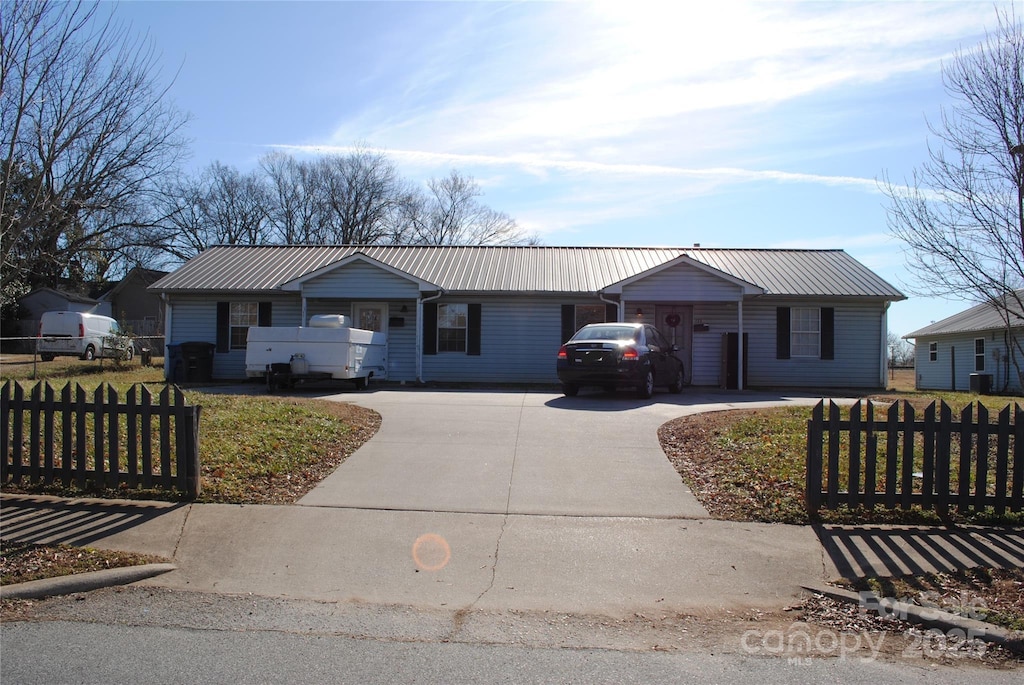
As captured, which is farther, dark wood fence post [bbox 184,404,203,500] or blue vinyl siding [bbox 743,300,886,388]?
blue vinyl siding [bbox 743,300,886,388]

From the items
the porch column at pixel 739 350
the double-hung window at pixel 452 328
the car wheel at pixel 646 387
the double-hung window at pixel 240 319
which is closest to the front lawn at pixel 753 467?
the car wheel at pixel 646 387

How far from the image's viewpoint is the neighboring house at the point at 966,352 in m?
27.7

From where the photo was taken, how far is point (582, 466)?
8930 millimetres

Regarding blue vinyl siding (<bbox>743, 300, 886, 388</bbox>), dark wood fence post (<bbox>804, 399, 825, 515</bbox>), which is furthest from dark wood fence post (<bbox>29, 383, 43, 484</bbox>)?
blue vinyl siding (<bbox>743, 300, 886, 388</bbox>)

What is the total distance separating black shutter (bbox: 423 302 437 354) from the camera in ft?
66.8

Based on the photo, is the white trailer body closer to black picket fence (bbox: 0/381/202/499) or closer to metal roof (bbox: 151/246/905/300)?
metal roof (bbox: 151/246/905/300)

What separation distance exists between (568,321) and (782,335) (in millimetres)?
5880

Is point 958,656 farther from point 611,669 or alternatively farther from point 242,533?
point 242,533

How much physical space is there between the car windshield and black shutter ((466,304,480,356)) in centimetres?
513

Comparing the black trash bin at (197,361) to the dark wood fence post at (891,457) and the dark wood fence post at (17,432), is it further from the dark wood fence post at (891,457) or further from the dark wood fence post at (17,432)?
the dark wood fence post at (891,457)

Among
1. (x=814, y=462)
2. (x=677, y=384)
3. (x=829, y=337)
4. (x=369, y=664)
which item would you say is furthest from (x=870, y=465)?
(x=829, y=337)

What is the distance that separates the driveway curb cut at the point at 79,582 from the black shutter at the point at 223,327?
53.5 feet

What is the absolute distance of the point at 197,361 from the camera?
66.2 ft

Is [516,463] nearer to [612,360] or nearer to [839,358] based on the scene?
[612,360]
